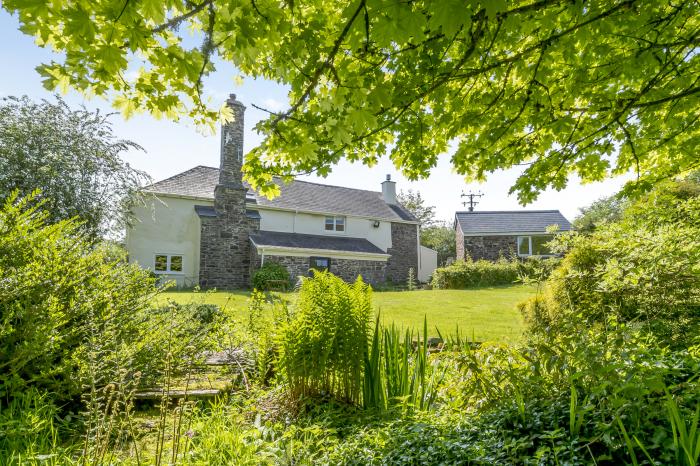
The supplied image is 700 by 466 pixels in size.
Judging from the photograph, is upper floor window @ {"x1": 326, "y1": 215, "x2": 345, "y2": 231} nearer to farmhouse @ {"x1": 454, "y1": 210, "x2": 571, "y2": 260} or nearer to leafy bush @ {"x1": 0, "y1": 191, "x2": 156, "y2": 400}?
farmhouse @ {"x1": 454, "y1": 210, "x2": 571, "y2": 260}

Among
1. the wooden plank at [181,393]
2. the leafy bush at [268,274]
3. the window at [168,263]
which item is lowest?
the wooden plank at [181,393]

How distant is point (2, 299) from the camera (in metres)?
3.17

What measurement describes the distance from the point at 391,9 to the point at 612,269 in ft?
14.1

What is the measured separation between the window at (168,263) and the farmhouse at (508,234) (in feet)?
62.2

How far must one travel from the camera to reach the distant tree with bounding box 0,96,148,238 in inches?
531

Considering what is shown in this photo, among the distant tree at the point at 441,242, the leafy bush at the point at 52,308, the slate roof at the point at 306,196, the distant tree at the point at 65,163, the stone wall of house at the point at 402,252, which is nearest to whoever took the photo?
the leafy bush at the point at 52,308

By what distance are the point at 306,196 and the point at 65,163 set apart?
1360cm

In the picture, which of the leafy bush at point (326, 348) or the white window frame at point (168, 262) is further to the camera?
the white window frame at point (168, 262)

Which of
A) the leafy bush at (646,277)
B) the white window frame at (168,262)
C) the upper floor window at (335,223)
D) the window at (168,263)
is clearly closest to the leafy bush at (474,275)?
the upper floor window at (335,223)

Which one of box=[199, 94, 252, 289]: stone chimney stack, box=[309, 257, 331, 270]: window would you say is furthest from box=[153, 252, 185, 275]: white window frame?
box=[309, 257, 331, 270]: window

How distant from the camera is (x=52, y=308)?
3.24m

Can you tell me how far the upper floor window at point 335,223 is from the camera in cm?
2550

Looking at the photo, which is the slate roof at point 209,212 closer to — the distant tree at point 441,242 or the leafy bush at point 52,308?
the leafy bush at point 52,308

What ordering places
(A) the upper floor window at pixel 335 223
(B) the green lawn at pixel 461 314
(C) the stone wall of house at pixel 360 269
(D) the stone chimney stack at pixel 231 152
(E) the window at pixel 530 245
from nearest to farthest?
(B) the green lawn at pixel 461 314 → (D) the stone chimney stack at pixel 231 152 → (C) the stone wall of house at pixel 360 269 → (A) the upper floor window at pixel 335 223 → (E) the window at pixel 530 245
